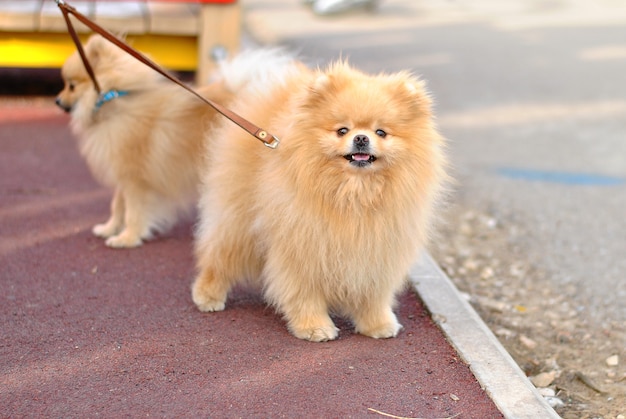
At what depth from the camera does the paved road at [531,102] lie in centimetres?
Result: 590

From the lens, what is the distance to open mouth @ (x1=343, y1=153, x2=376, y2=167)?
368 cm

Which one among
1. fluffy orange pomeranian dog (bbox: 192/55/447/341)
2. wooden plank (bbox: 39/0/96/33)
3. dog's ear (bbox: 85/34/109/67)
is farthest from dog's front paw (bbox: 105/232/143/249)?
wooden plank (bbox: 39/0/96/33)

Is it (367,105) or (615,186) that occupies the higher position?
(367,105)

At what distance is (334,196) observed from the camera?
377 cm

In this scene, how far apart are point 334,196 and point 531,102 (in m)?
6.56

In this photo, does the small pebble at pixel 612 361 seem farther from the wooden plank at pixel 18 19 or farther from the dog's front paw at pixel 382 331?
the wooden plank at pixel 18 19

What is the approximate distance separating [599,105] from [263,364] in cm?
688

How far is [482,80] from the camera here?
10852 millimetres

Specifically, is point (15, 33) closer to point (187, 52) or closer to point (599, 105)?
point (187, 52)

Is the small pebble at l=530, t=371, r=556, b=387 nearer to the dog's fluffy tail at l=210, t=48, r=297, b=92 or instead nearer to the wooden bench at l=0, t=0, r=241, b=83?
the dog's fluffy tail at l=210, t=48, r=297, b=92

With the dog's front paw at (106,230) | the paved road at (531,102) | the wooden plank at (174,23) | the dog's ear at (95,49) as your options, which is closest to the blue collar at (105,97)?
the dog's ear at (95,49)

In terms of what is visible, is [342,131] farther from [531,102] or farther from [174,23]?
[531,102]

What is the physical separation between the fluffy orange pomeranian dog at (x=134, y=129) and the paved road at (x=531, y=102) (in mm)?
1402

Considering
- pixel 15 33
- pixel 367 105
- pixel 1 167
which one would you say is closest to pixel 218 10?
pixel 15 33
